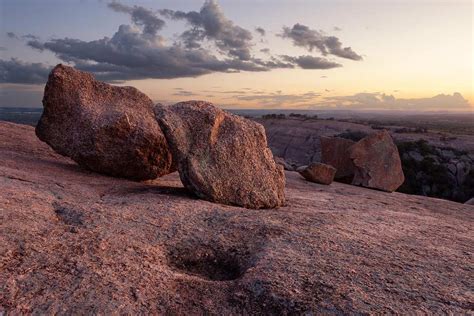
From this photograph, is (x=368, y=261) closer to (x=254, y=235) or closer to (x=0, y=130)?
(x=254, y=235)

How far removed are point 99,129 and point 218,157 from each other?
8.48ft

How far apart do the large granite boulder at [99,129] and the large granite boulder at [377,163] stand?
732cm

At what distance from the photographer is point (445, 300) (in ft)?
15.6

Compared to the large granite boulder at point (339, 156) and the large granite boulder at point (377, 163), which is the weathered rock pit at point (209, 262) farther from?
the large granite boulder at point (339, 156)

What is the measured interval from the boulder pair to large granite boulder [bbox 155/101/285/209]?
0.05 ft

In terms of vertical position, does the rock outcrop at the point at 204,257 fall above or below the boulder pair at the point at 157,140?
below

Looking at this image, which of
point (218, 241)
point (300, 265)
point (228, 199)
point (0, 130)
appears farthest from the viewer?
point (0, 130)

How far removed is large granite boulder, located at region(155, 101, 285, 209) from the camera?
8.17 metres

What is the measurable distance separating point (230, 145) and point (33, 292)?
4776 millimetres

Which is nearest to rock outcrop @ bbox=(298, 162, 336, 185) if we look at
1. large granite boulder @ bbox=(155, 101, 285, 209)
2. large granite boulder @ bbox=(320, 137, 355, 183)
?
large granite boulder @ bbox=(320, 137, 355, 183)

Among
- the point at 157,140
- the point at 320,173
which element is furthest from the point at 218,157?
the point at 320,173

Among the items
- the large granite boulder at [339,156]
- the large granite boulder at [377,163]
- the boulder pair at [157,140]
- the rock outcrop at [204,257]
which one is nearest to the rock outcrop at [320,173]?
the large granite boulder at [377,163]

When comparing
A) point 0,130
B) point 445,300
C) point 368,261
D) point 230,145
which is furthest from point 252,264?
point 0,130

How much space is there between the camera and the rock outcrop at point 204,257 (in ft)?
14.6
